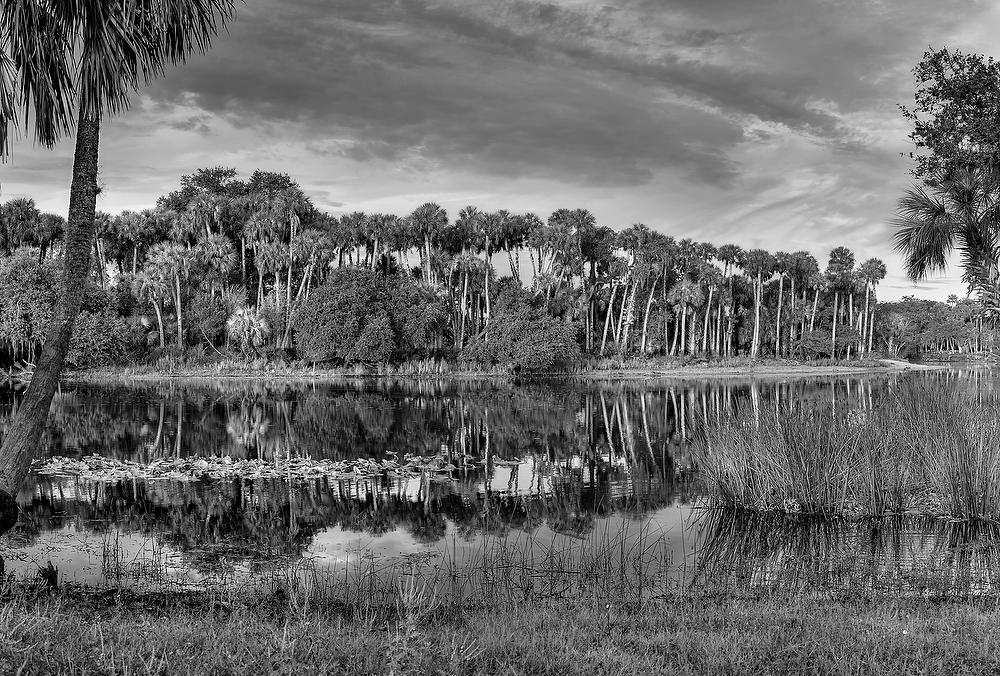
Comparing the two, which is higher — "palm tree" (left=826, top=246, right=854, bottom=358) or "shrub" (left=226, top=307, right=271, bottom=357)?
"palm tree" (left=826, top=246, right=854, bottom=358)

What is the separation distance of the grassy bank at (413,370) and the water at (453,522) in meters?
27.4

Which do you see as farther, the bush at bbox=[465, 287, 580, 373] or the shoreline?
the bush at bbox=[465, 287, 580, 373]

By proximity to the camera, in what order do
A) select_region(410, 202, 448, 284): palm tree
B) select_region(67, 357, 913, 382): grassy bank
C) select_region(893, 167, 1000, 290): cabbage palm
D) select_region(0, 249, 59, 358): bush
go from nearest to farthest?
select_region(893, 167, 1000, 290): cabbage palm, select_region(0, 249, 59, 358): bush, select_region(67, 357, 913, 382): grassy bank, select_region(410, 202, 448, 284): palm tree

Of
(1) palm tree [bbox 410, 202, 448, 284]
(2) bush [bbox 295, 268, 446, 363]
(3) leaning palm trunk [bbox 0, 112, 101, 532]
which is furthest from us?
(1) palm tree [bbox 410, 202, 448, 284]

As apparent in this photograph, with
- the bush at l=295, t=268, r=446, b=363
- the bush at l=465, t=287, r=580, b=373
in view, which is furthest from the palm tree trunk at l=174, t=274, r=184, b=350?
the bush at l=465, t=287, r=580, b=373

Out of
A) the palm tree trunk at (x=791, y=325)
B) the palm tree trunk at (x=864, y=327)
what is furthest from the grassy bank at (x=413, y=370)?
the palm tree trunk at (x=864, y=327)

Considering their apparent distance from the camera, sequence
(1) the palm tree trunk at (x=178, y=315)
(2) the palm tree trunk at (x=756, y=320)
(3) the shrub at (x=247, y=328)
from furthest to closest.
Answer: (2) the palm tree trunk at (x=756, y=320) < (1) the palm tree trunk at (x=178, y=315) < (3) the shrub at (x=247, y=328)

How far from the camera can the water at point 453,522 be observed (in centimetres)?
838

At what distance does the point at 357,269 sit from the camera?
173ft

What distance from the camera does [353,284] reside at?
51031 millimetres

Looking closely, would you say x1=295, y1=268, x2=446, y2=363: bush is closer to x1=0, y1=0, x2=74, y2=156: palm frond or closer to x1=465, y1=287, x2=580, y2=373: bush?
x1=465, y1=287, x2=580, y2=373: bush

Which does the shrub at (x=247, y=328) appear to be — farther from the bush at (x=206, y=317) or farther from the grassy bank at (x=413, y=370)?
the grassy bank at (x=413, y=370)

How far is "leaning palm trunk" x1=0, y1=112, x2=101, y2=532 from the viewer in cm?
903

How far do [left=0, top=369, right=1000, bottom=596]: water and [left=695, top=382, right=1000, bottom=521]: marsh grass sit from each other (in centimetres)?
47
